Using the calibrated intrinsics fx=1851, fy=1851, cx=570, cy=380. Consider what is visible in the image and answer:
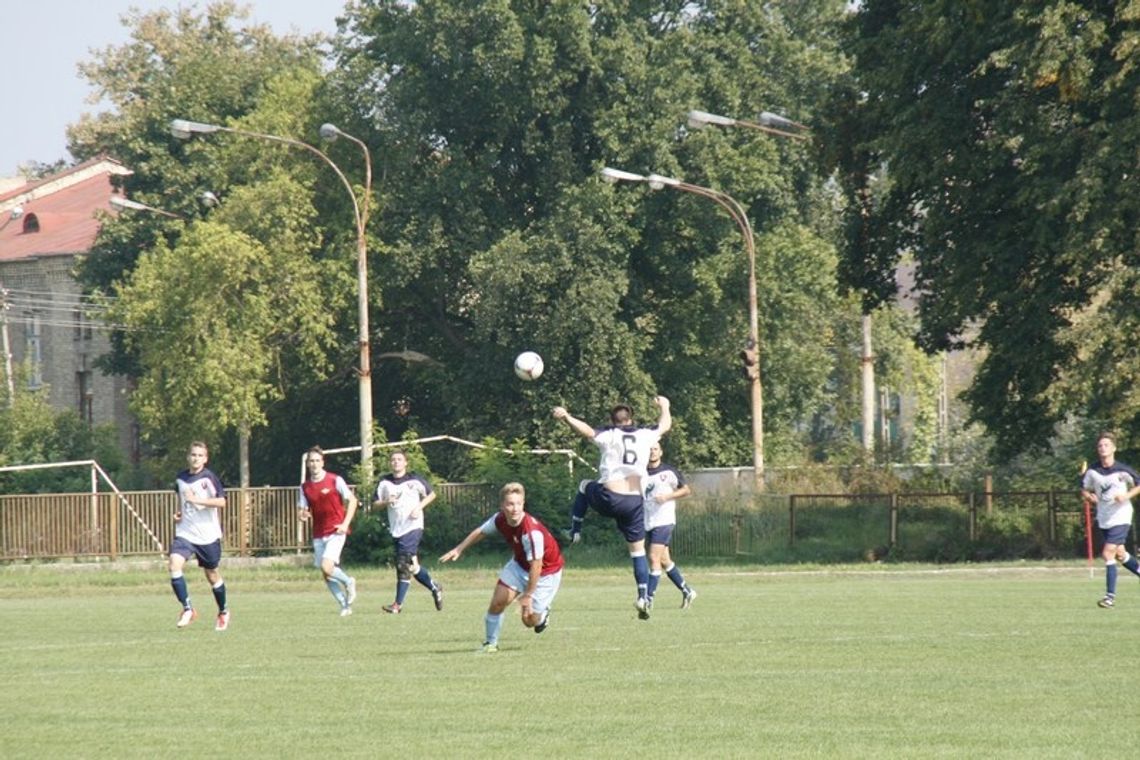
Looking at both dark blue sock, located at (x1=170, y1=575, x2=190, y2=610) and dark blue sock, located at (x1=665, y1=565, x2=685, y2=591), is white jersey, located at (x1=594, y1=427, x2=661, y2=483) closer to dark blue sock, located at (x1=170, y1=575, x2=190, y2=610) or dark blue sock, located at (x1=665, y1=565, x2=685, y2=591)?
dark blue sock, located at (x1=665, y1=565, x2=685, y2=591)

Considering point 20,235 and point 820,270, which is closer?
point 820,270

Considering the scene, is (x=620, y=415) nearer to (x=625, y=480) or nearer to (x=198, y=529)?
(x=625, y=480)

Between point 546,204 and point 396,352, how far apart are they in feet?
26.0

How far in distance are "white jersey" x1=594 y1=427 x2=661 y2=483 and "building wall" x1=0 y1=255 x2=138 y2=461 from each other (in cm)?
6298

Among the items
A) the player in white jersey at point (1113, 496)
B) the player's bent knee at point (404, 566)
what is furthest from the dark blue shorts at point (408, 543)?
the player in white jersey at point (1113, 496)

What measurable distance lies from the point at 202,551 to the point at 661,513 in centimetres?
575

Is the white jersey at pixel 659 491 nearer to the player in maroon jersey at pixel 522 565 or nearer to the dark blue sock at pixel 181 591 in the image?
the dark blue sock at pixel 181 591

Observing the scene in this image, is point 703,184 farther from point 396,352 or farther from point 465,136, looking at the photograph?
point 396,352

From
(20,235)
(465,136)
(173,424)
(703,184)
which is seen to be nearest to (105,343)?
(20,235)

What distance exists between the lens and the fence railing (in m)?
40.5

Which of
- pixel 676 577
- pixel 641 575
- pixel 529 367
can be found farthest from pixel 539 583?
pixel 529 367

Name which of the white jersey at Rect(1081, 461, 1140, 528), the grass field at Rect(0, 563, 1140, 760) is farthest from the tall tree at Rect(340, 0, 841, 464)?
the white jersey at Rect(1081, 461, 1140, 528)

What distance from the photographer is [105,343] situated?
82938mm

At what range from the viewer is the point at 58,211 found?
90.4 metres
